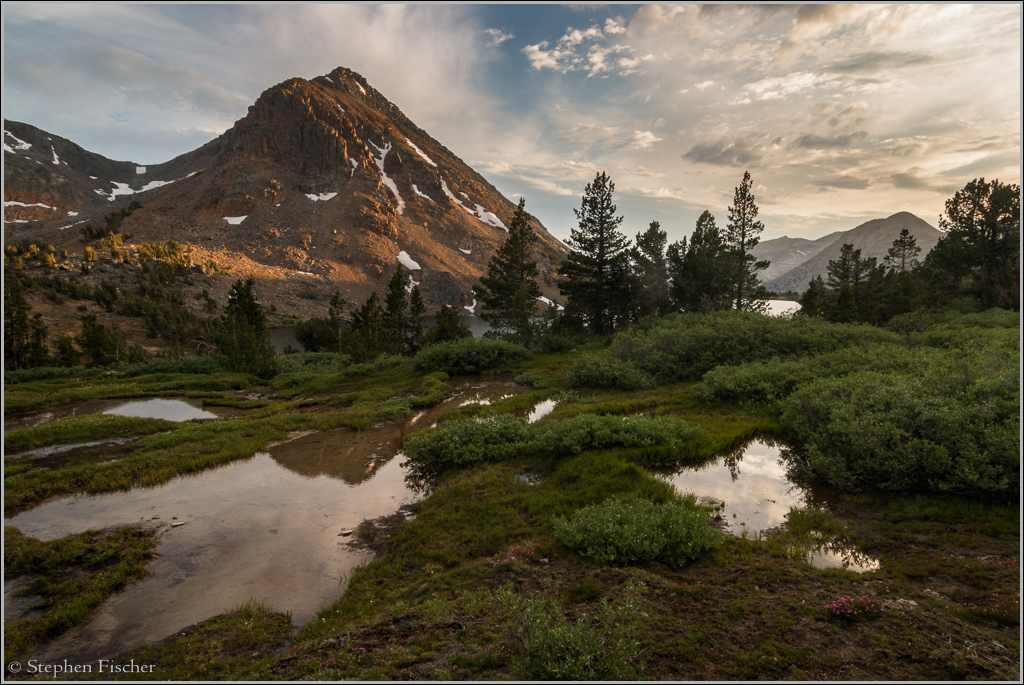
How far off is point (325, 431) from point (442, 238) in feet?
605

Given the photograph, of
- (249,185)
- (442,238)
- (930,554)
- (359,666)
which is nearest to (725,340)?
(930,554)

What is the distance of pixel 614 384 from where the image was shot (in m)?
19.3

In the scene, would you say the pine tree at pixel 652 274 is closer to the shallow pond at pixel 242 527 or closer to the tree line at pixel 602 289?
the tree line at pixel 602 289

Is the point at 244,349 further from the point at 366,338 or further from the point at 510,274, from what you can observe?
the point at 510,274

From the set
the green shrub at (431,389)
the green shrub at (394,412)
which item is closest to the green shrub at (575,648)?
the green shrub at (394,412)

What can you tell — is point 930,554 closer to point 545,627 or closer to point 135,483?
point 545,627

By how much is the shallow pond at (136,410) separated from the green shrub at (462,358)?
10.2 metres

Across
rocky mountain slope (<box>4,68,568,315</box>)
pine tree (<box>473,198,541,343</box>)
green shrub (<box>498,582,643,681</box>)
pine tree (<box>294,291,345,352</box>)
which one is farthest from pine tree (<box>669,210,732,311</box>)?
rocky mountain slope (<box>4,68,568,315</box>)

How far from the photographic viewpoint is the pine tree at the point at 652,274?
34.8m

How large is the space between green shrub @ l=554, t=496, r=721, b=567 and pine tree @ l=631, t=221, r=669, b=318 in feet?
95.4

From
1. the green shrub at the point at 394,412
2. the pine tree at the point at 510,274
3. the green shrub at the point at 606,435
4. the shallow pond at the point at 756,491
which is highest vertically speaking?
the pine tree at the point at 510,274

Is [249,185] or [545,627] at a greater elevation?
[249,185]

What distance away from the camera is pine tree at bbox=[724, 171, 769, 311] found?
35969 mm

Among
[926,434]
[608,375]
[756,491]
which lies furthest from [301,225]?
[926,434]
